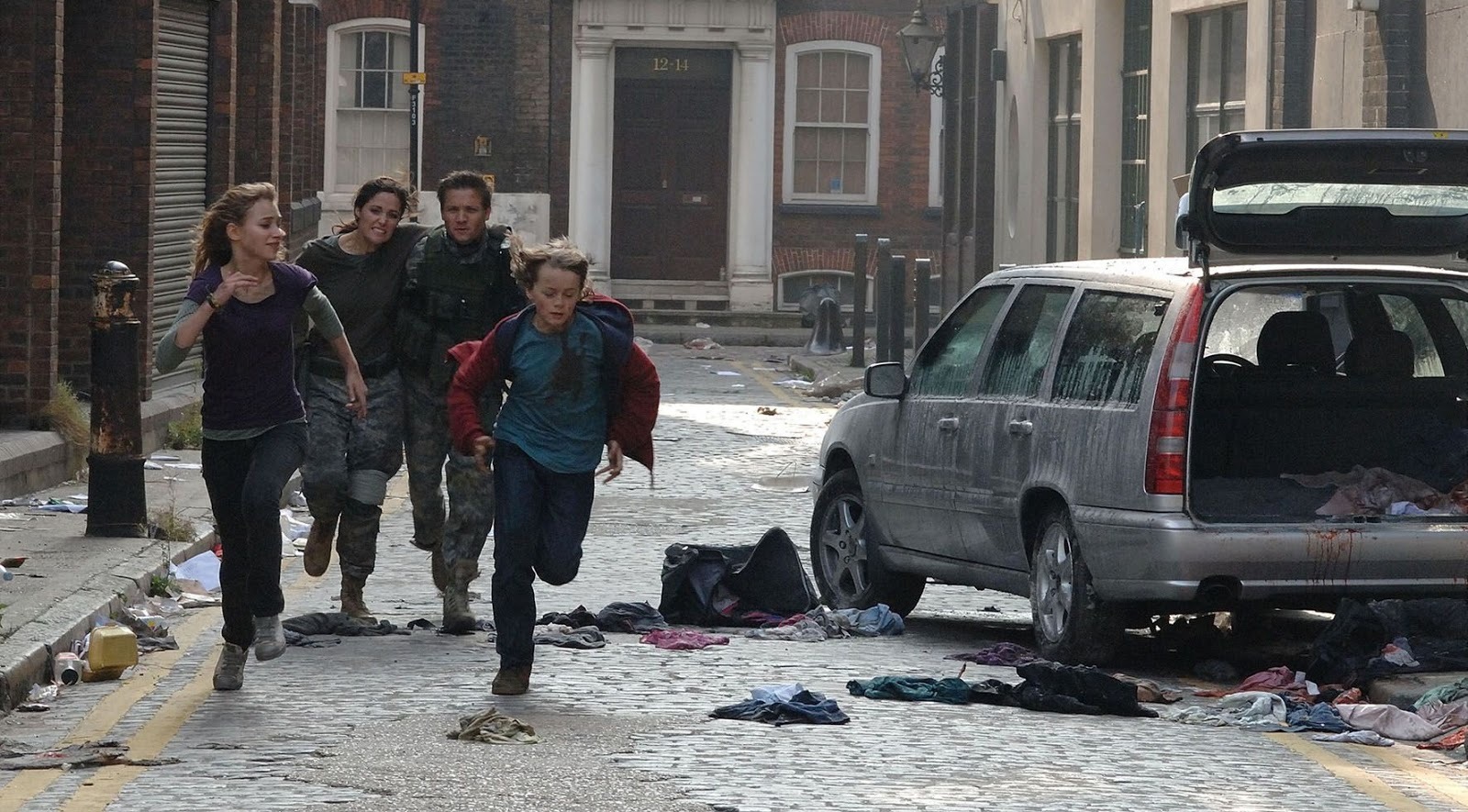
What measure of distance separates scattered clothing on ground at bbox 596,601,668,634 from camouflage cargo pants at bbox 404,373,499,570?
1.95 feet

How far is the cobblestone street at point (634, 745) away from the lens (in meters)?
6.98

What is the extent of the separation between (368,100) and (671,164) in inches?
173

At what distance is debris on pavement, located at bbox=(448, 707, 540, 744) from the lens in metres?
7.74

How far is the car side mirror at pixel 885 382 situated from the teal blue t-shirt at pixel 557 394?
2.30 meters

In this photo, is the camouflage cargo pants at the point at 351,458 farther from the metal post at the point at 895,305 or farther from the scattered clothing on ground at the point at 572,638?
the metal post at the point at 895,305

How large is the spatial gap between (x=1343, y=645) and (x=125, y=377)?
6.17m

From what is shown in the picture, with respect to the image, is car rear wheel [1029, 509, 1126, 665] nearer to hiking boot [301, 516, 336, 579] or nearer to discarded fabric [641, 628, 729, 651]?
discarded fabric [641, 628, 729, 651]

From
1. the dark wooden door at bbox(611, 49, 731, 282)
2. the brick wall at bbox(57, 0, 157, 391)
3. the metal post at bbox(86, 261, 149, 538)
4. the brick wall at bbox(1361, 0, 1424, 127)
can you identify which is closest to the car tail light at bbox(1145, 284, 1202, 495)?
the metal post at bbox(86, 261, 149, 538)

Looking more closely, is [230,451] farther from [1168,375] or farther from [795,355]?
[795,355]

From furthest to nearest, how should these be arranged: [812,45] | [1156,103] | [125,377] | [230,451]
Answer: [812,45]
[1156,103]
[125,377]
[230,451]

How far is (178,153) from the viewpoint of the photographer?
20.1m

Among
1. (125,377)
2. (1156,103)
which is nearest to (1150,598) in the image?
(125,377)

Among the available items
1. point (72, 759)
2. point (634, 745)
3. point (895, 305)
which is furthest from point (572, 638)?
point (895, 305)

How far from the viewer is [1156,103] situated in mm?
21781
